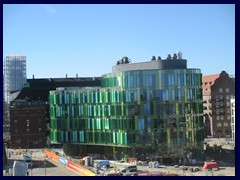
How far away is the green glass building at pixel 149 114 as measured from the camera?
58688 millimetres

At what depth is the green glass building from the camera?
58688mm

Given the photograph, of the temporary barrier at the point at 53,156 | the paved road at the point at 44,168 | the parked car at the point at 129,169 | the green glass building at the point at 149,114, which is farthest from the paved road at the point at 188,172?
the temporary barrier at the point at 53,156

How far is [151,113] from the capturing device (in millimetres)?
58844

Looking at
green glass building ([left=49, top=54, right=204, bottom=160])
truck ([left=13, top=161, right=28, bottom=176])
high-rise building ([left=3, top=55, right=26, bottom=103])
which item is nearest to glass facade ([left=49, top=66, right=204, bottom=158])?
green glass building ([left=49, top=54, right=204, bottom=160])

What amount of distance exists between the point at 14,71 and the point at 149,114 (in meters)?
96.3

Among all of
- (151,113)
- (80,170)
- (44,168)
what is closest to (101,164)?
(80,170)

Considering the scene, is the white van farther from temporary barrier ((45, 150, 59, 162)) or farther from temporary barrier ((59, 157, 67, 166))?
temporary barrier ((45, 150, 59, 162))

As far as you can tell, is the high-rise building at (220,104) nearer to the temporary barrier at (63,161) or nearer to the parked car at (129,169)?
the temporary barrier at (63,161)

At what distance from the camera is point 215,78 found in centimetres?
9338

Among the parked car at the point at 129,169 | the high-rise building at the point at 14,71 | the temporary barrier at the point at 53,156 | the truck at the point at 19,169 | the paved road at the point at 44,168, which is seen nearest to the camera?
the truck at the point at 19,169

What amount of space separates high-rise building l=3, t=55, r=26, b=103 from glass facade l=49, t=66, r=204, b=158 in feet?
285

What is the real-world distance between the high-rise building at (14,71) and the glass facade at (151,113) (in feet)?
285

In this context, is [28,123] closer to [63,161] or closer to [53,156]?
[53,156]
